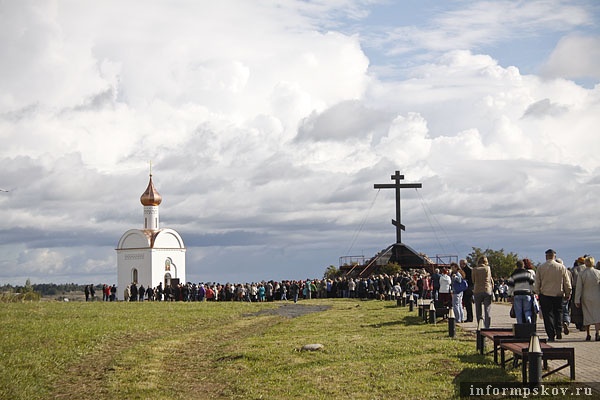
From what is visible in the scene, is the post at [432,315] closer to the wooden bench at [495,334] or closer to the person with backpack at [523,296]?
the person with backpack at [523,296]

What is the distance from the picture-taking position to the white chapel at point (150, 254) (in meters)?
76.6

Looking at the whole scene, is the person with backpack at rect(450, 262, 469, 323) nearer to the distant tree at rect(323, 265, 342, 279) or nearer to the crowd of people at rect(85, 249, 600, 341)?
the crowd of people at rect(85, 249, 600, 341)

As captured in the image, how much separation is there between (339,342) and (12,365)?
742 cm

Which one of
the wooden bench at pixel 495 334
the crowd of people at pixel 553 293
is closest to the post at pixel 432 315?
the crowd of people at pixel 553 293

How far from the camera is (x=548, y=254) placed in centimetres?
1805

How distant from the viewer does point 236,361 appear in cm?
1742

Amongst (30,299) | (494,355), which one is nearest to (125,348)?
(494,355)

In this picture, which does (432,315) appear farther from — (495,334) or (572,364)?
(572,364)

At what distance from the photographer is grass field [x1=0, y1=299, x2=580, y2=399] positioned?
13695 millimetres

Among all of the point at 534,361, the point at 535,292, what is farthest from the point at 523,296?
the point at 534,361

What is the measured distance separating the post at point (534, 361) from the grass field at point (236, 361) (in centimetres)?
125

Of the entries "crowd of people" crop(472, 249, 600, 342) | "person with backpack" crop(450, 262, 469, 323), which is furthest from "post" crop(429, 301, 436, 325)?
"crowd of people" crop(472, 249, 600, 342)

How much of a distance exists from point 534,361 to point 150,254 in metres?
67.4

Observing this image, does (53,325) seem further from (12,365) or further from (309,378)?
(309,378)
